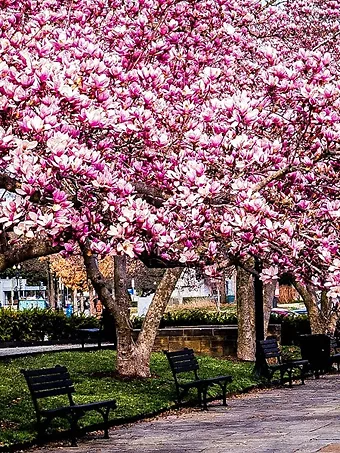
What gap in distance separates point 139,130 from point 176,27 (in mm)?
2912

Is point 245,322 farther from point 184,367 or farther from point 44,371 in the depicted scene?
point 44,371

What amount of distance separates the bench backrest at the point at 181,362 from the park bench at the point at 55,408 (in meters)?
3.30

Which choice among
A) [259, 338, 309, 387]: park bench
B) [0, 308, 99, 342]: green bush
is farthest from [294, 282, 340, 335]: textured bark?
[0, 308, 99, 342]: green bush

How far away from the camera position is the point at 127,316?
19375mm

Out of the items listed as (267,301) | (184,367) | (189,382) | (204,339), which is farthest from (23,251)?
(267,301)

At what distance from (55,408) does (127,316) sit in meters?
6.27

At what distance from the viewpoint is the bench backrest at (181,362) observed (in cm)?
1659

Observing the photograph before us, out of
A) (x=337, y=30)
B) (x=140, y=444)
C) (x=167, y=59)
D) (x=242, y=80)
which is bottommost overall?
(x=140, y=444)

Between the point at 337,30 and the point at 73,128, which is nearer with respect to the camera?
the point at 73,128

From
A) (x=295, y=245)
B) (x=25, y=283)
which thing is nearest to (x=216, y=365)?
(x=295, y=245)

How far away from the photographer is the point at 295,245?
8117 millimetres

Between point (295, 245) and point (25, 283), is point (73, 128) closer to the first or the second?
point (295, 245)

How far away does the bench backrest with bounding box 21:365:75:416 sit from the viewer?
12.8 metres

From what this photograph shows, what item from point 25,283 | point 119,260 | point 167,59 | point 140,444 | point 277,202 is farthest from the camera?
point 25,283
